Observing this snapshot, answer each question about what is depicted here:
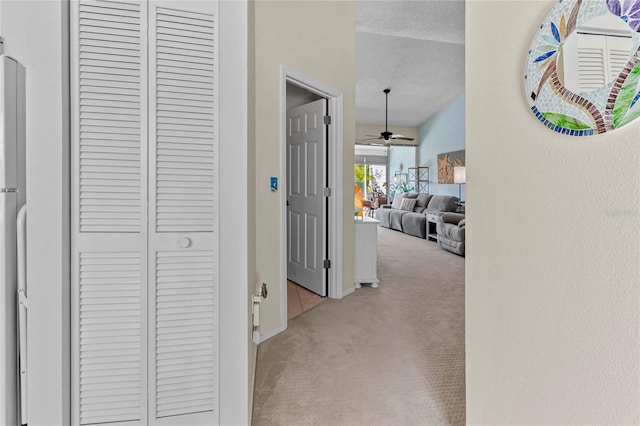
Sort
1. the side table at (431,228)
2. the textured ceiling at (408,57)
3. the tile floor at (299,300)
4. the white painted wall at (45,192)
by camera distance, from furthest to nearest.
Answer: the side table at (431,228), the textured ceiling at (408,57), the tile floor at (299,300), the white painted wall at (45,192)

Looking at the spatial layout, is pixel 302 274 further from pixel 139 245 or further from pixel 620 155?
pixel 620 155

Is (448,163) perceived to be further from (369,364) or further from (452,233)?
(369,364)

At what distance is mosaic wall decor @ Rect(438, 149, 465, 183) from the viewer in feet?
24.8

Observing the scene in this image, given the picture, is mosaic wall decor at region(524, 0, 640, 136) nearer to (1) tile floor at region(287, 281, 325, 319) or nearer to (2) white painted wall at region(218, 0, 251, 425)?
(2) white painted wall at region(218, 0, 251, 425)

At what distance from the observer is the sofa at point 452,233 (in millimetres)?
5195

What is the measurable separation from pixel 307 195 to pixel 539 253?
2.60 metres

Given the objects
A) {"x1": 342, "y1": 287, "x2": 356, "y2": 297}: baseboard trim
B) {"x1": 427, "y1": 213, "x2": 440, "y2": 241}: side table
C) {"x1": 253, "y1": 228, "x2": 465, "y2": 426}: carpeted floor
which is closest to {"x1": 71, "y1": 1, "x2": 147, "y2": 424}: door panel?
{"x1": 253, "y1": 228, "x2": 465, "y2": 426}: carpeted floor

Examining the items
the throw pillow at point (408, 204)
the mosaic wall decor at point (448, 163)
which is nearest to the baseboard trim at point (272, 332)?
the throw pillow at point (408, 204)

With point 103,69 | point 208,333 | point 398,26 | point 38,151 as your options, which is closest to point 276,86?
point 103,69

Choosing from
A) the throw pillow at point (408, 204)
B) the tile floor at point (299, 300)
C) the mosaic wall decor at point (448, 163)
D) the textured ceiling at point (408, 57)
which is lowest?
the tile floor at point (299, 300)

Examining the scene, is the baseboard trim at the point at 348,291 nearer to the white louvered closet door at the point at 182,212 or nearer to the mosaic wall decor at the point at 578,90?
the white louvered closet door at the point at 182,212

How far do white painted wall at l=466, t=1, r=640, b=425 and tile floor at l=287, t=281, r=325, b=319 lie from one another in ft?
5.81

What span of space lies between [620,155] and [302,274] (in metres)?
3.05

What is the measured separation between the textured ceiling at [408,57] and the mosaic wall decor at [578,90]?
3.54m
